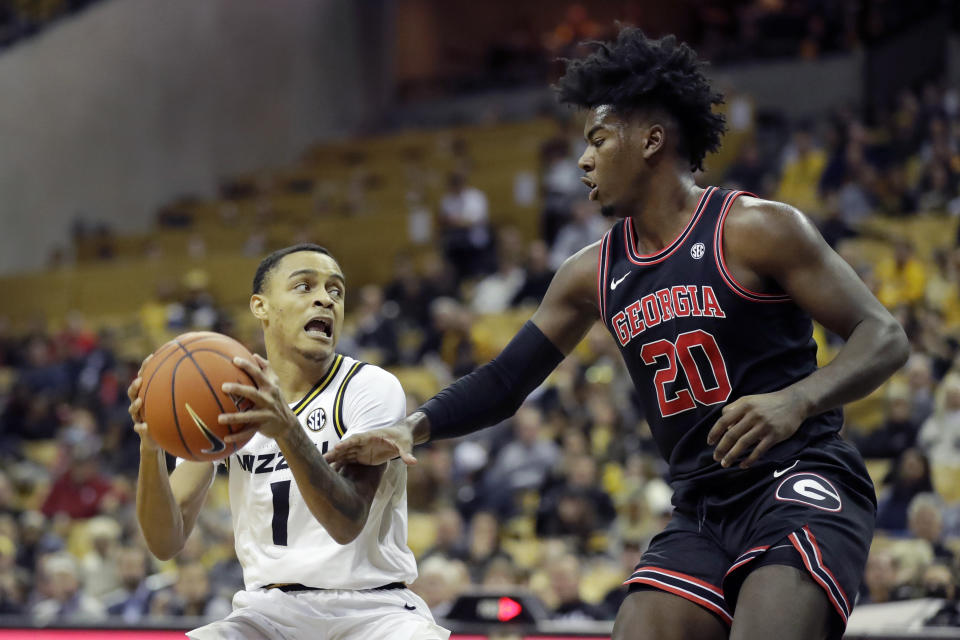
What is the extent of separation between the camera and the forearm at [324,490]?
10.9 ft

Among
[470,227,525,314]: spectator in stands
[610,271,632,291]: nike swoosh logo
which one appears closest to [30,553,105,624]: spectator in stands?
[470,227,525,314]: spectator in stands

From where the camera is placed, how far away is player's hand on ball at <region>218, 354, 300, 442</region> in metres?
3.25

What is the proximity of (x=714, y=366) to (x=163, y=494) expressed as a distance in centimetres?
177

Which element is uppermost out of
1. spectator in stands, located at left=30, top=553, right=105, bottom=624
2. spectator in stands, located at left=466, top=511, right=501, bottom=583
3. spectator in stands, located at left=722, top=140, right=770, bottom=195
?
spectator in stands, located at left=722, top=140, right=770, bottom=195

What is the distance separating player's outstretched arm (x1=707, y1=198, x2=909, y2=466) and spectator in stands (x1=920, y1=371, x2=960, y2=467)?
5.42 m

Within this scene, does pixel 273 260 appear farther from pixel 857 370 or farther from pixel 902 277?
pixel 902 277

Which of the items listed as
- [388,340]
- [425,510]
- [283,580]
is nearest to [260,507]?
[283,580]

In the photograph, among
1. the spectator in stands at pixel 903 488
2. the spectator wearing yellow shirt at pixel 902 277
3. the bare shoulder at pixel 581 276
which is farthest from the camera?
the spectator wearing yellow shirt at pixel 902 277

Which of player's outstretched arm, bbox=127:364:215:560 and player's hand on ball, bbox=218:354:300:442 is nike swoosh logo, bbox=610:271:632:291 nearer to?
player's hand on ball, bbox=218:354:300:442

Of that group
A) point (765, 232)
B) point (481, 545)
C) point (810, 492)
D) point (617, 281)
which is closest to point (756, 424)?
point (810, 492)

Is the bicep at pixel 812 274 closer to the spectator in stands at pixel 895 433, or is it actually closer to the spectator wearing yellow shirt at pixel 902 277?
Answer: the spectator in stands at pixel 895 433

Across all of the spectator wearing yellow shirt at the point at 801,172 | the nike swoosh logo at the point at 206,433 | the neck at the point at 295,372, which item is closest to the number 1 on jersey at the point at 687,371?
the neck at the point at 295,372

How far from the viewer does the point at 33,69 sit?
17109 millimetres

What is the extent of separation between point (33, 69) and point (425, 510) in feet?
34.4
